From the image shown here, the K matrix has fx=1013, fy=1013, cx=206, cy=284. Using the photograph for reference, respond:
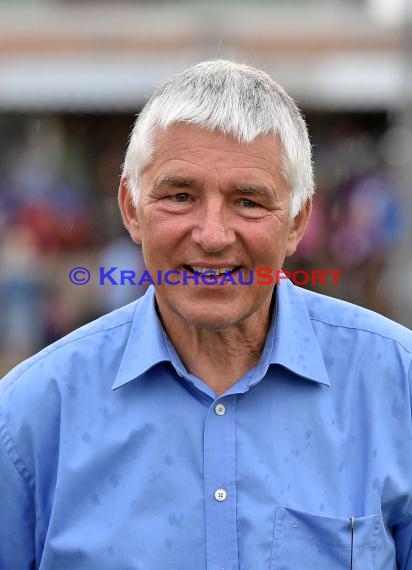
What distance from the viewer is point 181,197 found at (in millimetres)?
2432

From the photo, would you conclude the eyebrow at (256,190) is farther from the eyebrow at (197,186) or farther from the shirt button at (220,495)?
the shirt button at (220,495)

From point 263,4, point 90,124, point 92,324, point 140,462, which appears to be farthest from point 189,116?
point 263,4

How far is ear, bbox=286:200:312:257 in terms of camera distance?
2607 mm

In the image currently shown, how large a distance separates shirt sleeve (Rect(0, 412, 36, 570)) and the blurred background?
25.6 ft

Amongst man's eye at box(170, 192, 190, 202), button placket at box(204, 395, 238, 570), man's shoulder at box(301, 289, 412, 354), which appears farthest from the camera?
man's shoulder at box(301, 289, 412, 354)

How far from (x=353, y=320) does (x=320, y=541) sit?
575 mm

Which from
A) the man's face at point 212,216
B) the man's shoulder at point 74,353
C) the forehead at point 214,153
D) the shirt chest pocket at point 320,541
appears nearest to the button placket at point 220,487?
the shirt chest pocket at point 320,541

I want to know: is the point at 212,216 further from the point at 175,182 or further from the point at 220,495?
the point at 220,495

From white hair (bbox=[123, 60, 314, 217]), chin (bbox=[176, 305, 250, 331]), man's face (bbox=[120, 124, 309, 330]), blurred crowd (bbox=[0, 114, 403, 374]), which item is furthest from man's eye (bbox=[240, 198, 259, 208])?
blurred crowd (bbox=[0, 114, 403, 374])

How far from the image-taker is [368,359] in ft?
8.29

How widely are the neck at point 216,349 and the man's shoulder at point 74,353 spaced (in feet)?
0.45

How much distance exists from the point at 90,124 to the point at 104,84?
1461 mm

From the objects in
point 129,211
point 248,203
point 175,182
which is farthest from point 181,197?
point 129,211

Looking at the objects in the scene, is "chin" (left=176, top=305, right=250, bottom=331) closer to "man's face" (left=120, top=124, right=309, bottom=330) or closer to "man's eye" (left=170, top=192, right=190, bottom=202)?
"man's face" (left=120, top=124, right=309, bottom=330)
